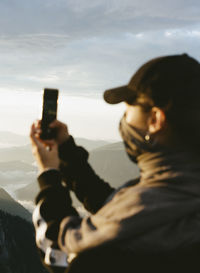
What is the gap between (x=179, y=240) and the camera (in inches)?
118

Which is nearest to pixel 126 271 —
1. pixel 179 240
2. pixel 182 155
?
pixel 179 240

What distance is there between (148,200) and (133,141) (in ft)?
2.43

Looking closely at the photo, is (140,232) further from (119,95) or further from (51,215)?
(119,95)

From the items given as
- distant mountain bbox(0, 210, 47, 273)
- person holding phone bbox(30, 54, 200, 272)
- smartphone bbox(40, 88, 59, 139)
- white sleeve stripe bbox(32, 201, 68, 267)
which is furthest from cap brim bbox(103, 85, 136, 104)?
distant mountain bbox(0, 210, 47, 273)

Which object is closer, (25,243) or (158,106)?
(158,106)

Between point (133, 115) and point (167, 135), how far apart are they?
458 millimetres

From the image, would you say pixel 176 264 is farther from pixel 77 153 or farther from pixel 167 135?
pixel 77 153

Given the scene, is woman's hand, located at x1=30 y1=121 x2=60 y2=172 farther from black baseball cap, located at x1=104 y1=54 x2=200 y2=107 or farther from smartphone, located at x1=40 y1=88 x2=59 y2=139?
black baseball cap, located at x1=104 y1=54 x2=200 y2=107

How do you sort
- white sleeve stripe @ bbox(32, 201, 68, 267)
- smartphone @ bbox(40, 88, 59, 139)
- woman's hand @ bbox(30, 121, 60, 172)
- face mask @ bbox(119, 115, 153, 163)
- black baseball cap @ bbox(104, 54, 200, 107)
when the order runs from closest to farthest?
black baseball cap @ bbox(104, 54, 200, 107), face mask @ bbox(119, 115, 153, 163), white sleeve stripe @ bbox(32, 201, 68, 267), woman's hand @ bbox(30, 121, 60, 172), smartphone @ bbox(40, 88, 59, 139)

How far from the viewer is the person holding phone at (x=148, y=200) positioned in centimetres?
297

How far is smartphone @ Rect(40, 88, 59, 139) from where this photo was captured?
403 cm

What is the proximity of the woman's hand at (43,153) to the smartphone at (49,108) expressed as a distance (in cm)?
11

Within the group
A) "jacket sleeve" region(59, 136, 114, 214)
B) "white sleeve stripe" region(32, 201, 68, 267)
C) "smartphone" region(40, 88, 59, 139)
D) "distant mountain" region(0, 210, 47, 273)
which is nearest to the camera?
"white sleeve stripe" region(32, 201, 68, 267)

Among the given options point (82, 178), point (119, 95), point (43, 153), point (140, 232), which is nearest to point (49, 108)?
point (43, 153)
